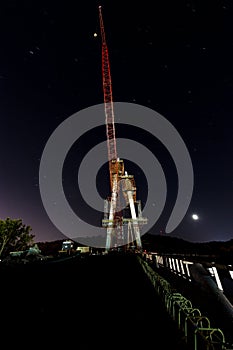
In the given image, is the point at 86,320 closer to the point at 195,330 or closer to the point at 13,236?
the point at 195,330

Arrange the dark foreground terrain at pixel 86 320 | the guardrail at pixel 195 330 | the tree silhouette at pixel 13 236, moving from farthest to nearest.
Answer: the tree silhouette at pixel 13 236
the dark foreground terrain at pixel 86 320
the guardrail at pixel 195 330

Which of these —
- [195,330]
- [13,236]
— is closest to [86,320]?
[195,330]

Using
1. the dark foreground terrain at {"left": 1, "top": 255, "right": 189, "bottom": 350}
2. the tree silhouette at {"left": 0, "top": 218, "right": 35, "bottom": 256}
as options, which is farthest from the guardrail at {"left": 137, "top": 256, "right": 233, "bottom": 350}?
the tree silhouette at {"left": 0, "top": 218, "right": 35, "bottom": 256}

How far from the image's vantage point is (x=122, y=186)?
70.3 m

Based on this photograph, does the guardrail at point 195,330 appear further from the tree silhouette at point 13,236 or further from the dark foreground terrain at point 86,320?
the tree silhouette at point 13,236

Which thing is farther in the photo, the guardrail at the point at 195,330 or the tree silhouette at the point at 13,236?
the tree silhouette at the point at 13,236

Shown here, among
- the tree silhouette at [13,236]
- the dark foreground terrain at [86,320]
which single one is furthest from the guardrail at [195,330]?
the tree silhouette at [13,236]

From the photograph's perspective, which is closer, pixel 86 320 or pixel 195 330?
pixel 195 330

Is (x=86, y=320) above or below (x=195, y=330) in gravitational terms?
above

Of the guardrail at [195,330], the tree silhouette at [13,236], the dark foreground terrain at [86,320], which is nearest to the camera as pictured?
the guardrail at [195,330]

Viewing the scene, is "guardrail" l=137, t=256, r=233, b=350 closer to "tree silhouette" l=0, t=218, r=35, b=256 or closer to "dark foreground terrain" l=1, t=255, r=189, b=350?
"dark foreground terrain" l=1, t=255, r=189, b=350

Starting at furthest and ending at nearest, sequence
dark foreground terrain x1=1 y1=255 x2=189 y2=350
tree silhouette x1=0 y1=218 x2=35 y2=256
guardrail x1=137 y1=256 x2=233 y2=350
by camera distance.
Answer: tree silhouette x1=0 y1=218 x2=35 y2=256
dark foreground terrain x1=1 y1=255 x2=189 y2=350
guardrail x1=137 y1=256 x2=233 y2=350

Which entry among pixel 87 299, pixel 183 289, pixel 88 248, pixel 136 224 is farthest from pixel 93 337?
pixel 88 248

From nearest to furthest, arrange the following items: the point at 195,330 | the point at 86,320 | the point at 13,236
Result: 1. the point at 195,330
2. the point at 86,320
3. the point at 13,236
